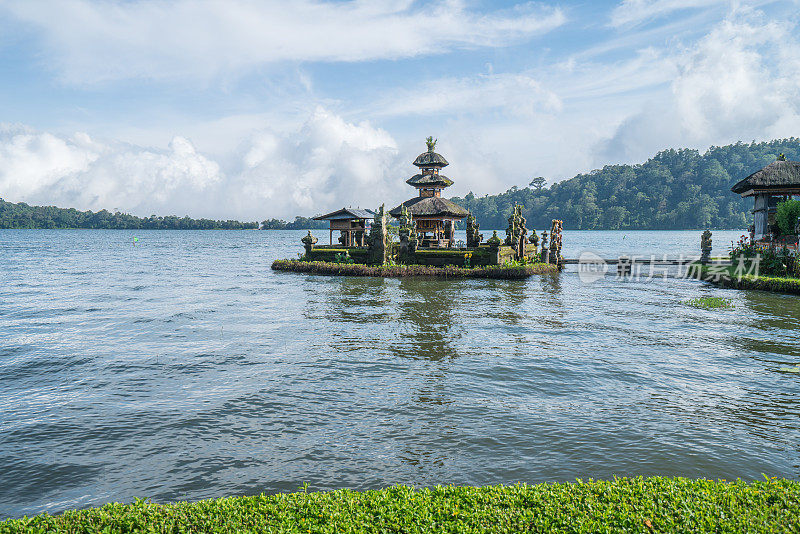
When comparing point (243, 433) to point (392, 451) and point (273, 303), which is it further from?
point (273, 303)

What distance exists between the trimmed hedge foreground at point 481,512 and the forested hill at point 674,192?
6562 inches

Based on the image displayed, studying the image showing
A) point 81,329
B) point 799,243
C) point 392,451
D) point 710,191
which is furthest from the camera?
point 710,191

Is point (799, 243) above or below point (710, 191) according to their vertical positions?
below

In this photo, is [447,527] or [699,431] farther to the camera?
[699,431]

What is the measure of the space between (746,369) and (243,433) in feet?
45.7

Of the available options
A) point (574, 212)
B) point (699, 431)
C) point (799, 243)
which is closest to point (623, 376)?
point (699, 431)

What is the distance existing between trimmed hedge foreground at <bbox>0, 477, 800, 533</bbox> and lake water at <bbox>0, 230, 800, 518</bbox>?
1.64 m

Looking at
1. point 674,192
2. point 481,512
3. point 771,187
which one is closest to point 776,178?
point 771,187

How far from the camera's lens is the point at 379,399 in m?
11.6

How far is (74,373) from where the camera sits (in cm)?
1402

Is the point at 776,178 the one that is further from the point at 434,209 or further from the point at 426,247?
the point at 426,247

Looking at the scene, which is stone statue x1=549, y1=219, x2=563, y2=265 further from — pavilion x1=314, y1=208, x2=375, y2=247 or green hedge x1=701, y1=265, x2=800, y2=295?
pavilion x1=314, y1=208, x2=375, y2=247

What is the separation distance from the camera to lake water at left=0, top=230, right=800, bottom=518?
832 cm

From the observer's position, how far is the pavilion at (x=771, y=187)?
117 ft
